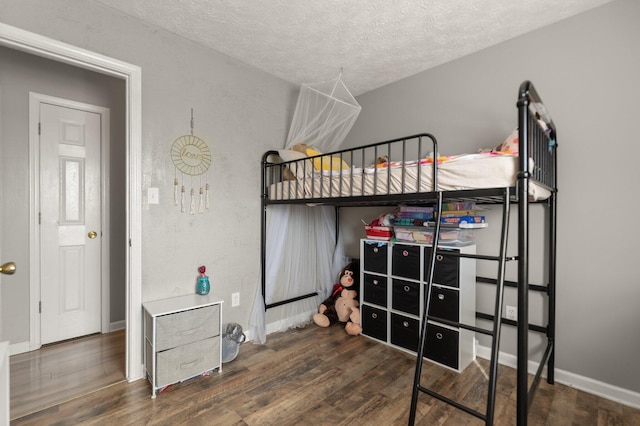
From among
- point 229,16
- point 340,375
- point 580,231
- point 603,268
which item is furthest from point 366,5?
point 340,375

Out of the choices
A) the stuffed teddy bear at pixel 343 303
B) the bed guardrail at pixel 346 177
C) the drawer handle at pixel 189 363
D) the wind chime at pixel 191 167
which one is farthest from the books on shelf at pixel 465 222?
Answer: the drawer handle at pixel 189 363

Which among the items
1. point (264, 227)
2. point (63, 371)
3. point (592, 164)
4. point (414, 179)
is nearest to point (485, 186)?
point (414, 179)

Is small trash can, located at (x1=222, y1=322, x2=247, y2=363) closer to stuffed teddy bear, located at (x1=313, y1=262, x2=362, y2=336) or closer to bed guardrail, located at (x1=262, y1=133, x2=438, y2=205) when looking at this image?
stuffed teddy bear, located at (x1=313, y1=262, x2=362, y2=336)

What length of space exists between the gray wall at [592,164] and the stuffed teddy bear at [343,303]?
1273 millimetres

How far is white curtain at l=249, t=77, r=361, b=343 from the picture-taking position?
8.87ft

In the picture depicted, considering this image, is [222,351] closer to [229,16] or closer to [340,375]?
[340,375]

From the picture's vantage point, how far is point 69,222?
273 centimetres

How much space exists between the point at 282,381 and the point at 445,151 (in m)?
2.18

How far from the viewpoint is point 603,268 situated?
6.33 ft

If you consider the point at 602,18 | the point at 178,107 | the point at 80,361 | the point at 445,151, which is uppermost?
the point at 602,18

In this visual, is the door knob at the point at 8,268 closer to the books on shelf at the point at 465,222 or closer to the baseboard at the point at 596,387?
the books on shelf at the point at 465,222

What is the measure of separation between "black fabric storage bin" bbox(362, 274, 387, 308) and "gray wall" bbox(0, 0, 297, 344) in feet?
3.26

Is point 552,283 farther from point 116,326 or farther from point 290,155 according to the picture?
point 116,326

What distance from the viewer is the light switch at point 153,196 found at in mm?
2160
